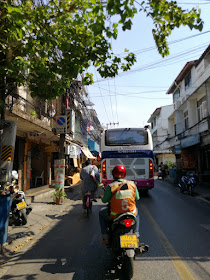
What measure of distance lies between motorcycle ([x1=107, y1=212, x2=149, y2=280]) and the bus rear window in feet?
25.0

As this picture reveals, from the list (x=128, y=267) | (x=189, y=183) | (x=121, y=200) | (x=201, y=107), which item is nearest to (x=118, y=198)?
(x=121, y=200)

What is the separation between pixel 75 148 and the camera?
57.0 feet

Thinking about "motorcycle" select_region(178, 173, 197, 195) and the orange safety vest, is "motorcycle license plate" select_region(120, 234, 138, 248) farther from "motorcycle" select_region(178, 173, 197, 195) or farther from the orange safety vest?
"motorcycle" select_region(178, 173, 197, 195)

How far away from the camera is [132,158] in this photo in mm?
10891

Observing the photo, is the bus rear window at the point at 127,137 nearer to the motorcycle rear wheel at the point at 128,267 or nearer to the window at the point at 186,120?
the motorcycle rear wheel at the point at 128,267

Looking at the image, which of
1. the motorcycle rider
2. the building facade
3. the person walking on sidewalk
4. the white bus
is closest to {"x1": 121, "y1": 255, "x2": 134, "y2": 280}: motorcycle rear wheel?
the motorcycle rider

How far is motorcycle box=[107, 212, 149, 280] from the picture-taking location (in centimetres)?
309

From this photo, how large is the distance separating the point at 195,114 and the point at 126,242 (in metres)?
19.3

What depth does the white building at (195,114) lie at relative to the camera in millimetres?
16375

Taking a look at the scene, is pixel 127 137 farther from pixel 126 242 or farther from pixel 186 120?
pixel 186 120

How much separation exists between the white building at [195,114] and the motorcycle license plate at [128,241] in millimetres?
13511

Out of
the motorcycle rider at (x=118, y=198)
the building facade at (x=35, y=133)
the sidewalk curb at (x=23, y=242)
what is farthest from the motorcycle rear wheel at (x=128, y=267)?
the building facade at (x=35, y=133)

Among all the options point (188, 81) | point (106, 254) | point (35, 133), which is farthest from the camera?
point (188, 81)

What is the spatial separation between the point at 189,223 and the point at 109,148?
5.51 metres
